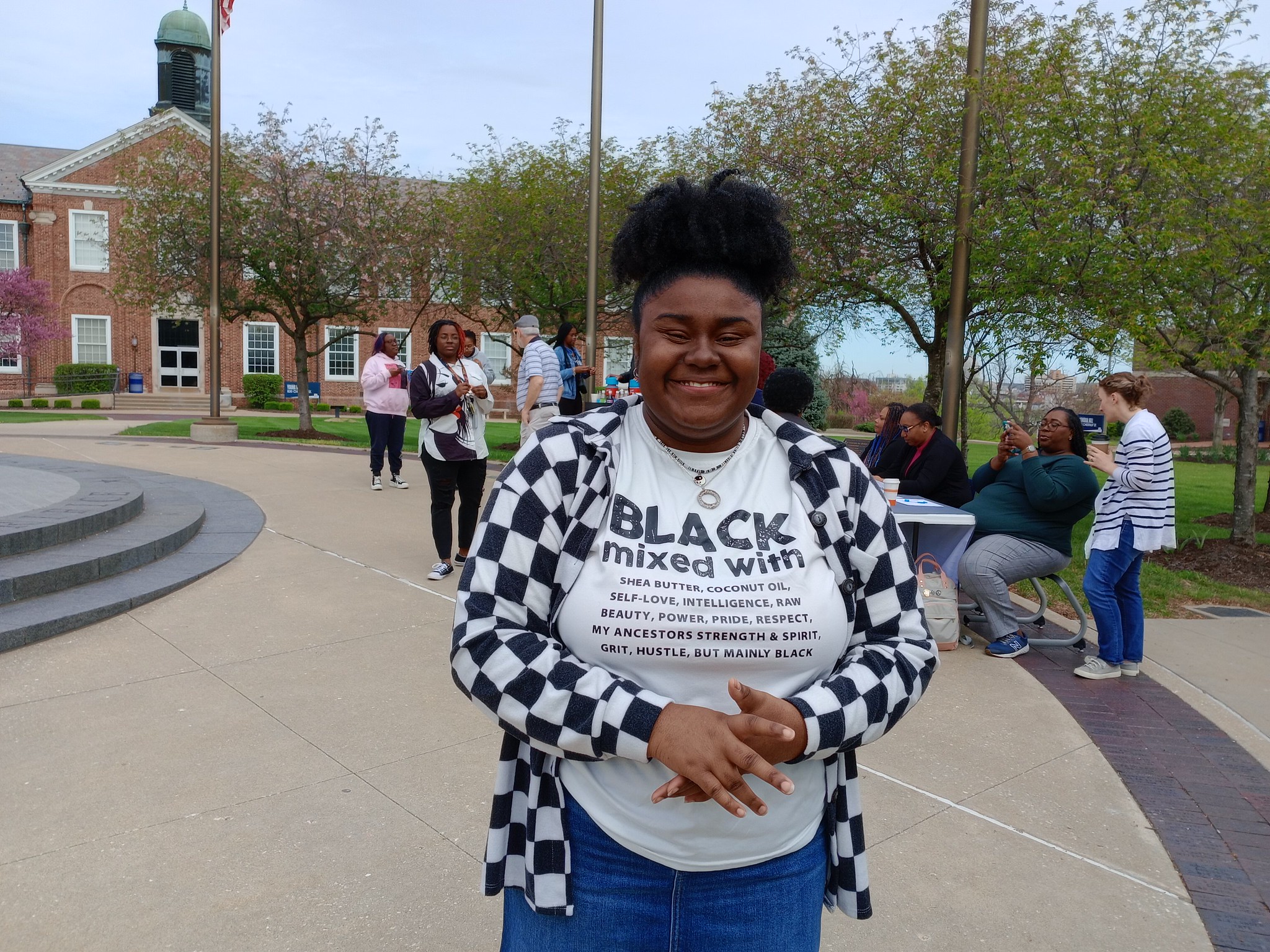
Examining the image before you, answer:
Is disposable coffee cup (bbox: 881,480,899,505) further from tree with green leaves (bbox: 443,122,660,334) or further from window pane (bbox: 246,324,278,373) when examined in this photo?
window pane (bbox: 246,324,278,373)

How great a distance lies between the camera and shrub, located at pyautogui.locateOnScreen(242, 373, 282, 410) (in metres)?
34.1

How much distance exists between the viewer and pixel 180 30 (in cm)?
4181

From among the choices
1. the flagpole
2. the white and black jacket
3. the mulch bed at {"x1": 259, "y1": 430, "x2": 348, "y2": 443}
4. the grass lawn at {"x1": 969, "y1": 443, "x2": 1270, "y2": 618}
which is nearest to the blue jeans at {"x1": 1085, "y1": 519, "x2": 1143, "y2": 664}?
the grass lawn at {"x1": 969, "y1": 443, "x2": 1270, "y2": 618}

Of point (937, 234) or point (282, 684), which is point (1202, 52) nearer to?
point (937, 234)

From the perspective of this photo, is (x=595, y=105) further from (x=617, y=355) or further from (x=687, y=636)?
(x=617, y=355)

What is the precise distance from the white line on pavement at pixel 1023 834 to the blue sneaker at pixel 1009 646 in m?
2.24

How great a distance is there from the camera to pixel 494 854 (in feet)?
5.59

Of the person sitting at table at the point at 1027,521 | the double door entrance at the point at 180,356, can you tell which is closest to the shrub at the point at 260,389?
the double door entrance at the point at 180,356

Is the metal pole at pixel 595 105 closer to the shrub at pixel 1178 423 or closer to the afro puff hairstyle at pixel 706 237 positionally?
the afro puff hairstyle at pixel 706 237

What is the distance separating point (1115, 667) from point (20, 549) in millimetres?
6663

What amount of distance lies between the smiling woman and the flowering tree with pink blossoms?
34.3 m

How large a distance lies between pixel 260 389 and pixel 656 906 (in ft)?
117

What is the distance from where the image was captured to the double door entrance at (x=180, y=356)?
35656 millimetres

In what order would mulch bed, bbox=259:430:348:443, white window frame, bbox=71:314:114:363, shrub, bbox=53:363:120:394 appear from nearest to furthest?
mulch bed, bbox=259:430:348:443, shrub, bbox=53:363:120:394, white window frame, bbox=71:314:114:363
